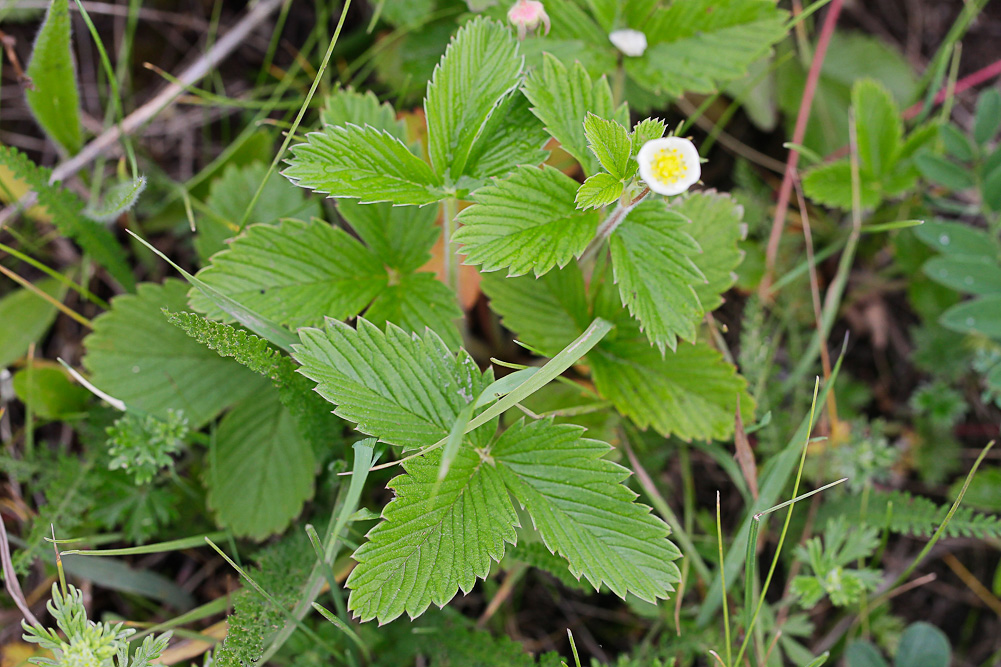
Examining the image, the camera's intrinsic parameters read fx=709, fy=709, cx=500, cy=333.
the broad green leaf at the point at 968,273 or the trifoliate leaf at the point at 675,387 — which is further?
the broad green leaf at the point at 968,273

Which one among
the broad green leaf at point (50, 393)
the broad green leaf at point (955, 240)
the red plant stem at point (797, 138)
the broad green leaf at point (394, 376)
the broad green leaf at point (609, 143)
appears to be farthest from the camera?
the red plant stem at point (797, 138)

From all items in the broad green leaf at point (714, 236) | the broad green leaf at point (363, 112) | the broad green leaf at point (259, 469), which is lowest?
the broad green leaf at point (259, 469)

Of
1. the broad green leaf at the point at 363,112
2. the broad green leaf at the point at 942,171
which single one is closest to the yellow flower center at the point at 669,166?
the broad green leaf at the point at 363,112

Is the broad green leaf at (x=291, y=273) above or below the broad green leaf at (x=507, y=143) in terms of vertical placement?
below

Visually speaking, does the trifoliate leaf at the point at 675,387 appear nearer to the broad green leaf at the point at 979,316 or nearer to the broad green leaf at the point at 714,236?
the broad green leaf at the point at 714,236

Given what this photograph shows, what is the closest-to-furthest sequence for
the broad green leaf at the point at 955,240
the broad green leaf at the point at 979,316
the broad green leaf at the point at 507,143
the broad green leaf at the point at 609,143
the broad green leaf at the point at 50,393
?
the broad green leaf at the point at 609,143 → the broad green leaf at the point at 507,143 → the broad green leaf at the point at 50,393 → the broad green leaf at the point at 979,316 → the broad green leaf at the point at 955,240

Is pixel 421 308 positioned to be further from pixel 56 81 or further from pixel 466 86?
pixel 56 81
